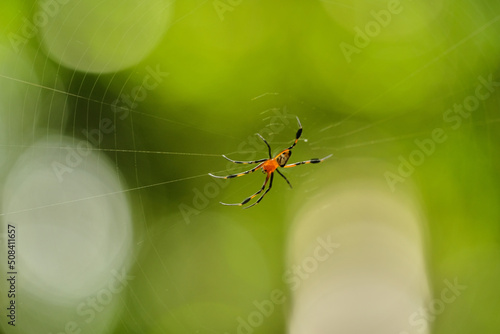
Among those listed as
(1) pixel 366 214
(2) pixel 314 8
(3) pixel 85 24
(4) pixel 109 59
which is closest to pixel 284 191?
(1) pixel 366 214

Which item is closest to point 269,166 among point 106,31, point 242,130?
point 242,130

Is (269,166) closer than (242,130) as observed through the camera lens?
No

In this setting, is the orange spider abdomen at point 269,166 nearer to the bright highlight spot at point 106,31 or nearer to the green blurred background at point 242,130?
the green blurred background at point 242,130

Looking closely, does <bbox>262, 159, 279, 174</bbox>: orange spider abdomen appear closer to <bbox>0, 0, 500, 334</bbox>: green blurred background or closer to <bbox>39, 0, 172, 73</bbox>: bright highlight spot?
<bbox>0, 0, 500, 334</bbox>: green blurred background

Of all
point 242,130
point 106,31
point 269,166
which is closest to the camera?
point 106,31

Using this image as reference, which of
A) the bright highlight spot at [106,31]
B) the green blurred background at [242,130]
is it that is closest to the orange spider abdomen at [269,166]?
Answer: the green blurred background at [242,130]

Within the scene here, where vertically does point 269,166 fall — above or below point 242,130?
above

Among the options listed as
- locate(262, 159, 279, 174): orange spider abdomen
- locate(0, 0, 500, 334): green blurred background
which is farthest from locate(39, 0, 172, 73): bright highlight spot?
locate(262, 159, 279, 174): orange spider abdomen

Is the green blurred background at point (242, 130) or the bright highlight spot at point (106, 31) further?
the green blurred background at point (242, 130)

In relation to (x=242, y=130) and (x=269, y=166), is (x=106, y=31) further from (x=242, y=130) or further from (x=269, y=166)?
(x=269, y=166)
